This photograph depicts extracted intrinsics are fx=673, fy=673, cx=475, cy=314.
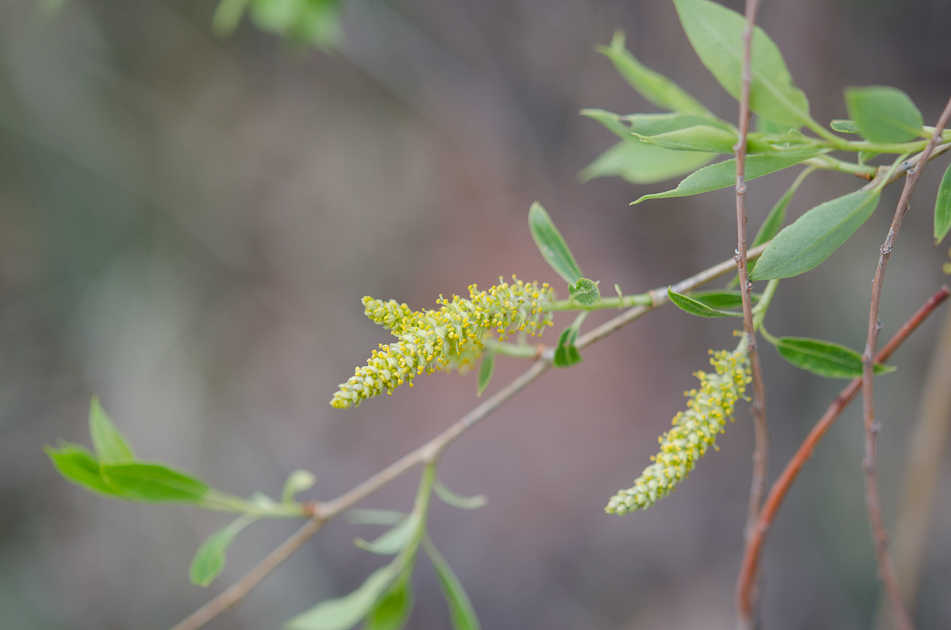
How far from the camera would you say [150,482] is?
88cm

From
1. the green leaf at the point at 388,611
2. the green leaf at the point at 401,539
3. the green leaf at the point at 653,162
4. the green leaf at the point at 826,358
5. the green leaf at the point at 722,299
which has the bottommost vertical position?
the green leaf at the point at 826,358

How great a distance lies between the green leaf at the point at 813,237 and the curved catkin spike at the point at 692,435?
0.09 metres

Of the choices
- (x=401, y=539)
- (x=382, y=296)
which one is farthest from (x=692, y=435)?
→ (x=382, y=296)

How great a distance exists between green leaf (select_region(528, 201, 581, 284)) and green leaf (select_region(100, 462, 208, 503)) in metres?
0.55

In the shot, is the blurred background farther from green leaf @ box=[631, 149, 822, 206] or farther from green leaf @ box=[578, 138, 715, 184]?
green leaf @ box=[631, 149, 822, 206]

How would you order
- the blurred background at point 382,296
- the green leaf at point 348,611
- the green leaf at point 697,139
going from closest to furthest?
1. the green leaf at point 697,139
2. the green leaf at point 348,611
3. the blurred background at point 382,296

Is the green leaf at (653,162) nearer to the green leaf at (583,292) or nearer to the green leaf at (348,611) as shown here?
the green leaf at (583,292)

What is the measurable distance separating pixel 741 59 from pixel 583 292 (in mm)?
242

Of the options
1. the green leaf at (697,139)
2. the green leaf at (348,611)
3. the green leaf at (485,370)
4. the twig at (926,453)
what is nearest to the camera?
the green leaf at (697,139)

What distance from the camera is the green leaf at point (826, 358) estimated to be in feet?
2.17

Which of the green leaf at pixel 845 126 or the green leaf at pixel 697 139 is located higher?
the green leaf at pixel 697 139

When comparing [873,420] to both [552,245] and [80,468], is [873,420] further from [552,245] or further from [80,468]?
[80,468]

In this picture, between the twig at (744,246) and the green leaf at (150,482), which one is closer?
the twig at (744,246)

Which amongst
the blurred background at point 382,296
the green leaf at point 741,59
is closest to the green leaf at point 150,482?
the green leaf at point 741,59
